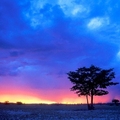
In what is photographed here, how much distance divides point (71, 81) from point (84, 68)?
540 centimetres

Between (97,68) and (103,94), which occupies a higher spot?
(97,68)

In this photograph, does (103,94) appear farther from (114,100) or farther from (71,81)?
(114,100)

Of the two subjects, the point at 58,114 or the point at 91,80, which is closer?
the point at 58,114

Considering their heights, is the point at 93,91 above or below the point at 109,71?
below

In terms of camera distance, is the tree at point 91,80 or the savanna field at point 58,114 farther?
the tree at point 91,80

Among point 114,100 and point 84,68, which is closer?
point 84,68

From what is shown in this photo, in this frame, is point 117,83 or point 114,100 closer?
point 117,83

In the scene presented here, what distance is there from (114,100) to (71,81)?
9689cm

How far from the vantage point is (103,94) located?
77938 mm

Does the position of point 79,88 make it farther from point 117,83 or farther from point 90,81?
point 117,83

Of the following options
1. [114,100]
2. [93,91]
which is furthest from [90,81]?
[114,100]

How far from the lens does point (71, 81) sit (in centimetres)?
7919

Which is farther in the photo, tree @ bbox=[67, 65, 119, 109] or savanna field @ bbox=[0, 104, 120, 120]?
tree @ bbox=[67, 65, 119, 109]

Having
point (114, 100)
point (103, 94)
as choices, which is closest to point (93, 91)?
point (103, 94)
